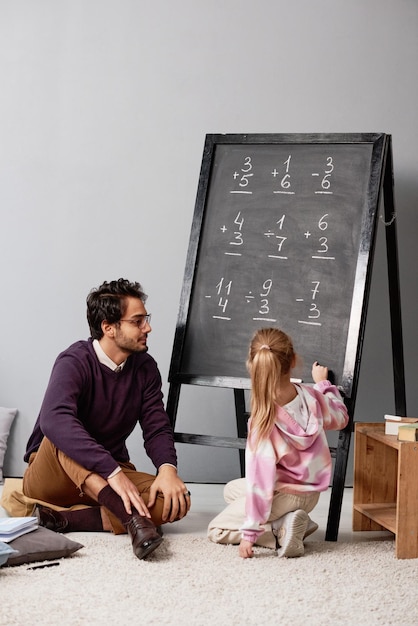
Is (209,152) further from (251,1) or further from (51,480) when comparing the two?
(51,480)

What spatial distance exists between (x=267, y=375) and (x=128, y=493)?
59 centimetres

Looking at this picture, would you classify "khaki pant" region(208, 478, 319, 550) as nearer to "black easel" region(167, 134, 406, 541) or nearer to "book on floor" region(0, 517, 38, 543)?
"black easel" region(167, 134, 406, 541)

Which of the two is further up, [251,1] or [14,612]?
Answer: [251,1]

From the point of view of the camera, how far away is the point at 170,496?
9.35ft

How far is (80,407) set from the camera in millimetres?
3049

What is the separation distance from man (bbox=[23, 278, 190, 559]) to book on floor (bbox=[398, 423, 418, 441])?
750 mm

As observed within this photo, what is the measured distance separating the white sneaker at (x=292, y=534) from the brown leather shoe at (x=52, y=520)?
75 cm

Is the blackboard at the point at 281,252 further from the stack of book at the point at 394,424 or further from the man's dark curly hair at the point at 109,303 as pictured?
the man's dark curly hair at the point at 109,303

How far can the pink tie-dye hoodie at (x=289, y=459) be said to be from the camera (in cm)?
271

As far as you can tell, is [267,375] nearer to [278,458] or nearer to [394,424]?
[278,458]

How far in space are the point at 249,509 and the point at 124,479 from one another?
0.42 meters

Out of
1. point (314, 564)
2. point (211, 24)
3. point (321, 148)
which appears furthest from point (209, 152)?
point (314, 564)

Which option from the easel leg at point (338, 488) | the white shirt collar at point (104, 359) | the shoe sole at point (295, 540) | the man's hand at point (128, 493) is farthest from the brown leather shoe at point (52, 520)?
the easel leg at point (338, 488)

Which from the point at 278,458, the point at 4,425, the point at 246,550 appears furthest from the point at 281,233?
the point at 4,425
